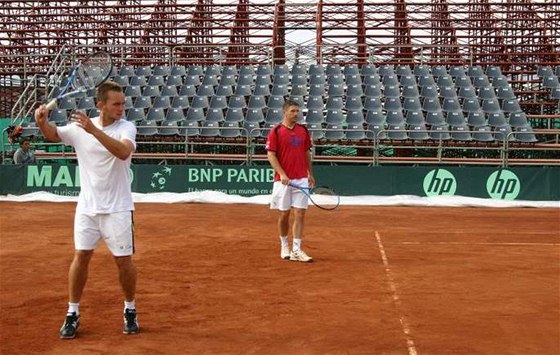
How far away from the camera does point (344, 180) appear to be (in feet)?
58.0

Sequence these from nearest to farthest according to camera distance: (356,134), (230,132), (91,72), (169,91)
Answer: (91,72), (356,134), (230,132), (169,91)

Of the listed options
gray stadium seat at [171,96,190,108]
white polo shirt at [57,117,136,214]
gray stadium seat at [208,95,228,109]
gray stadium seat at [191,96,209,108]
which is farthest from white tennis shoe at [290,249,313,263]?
gray stadium seat at [171,96,190,108]

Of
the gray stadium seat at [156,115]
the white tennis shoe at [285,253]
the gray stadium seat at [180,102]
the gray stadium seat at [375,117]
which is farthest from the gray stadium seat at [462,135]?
the white tennis shoe at [285,253]

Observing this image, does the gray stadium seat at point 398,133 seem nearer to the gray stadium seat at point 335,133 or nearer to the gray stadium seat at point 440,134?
the gray stadium seat at point 440,134

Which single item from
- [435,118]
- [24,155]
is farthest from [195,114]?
[435,118]

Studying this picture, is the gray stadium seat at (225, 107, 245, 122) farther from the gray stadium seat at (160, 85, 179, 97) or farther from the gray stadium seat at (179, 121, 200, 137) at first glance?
the gray stadium seat at (160, 85, 179, 97)

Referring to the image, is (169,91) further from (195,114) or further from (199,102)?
(195,114)

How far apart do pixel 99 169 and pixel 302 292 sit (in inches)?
112

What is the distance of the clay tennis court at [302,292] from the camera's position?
5.22 metres

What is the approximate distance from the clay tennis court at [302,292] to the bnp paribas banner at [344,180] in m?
4.75

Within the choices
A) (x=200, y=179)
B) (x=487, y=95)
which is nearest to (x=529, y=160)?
(x=487, y=95)

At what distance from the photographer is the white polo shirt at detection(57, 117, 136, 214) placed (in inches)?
205

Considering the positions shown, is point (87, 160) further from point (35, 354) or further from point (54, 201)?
point (54, 201)

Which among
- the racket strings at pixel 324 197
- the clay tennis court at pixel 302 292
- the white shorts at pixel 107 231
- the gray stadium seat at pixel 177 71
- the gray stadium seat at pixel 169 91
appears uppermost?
the gray stadium seat at pixel 177 71
